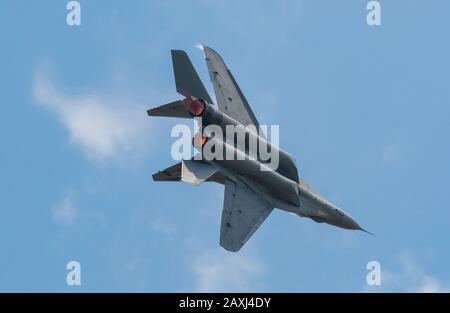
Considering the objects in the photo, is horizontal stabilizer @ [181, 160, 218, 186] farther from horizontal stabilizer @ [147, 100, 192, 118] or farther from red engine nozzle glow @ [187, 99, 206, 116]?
horizontal stabilizer @ [147, 100, 192, 118]

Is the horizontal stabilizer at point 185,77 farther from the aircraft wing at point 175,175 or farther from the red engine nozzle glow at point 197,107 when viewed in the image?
the aircraft wing at point 175,175

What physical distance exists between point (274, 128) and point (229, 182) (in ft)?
11.2

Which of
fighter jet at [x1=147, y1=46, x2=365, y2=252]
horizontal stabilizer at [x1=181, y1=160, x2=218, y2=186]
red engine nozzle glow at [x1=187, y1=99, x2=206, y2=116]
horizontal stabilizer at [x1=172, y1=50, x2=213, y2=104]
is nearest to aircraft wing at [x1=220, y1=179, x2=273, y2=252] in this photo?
fighter jet at [x1=147, y1=46, x2=365, y2=252]

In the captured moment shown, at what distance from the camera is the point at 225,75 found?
3744cm

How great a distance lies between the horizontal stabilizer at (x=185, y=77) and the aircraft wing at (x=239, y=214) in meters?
4.71

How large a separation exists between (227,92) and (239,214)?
291 inches

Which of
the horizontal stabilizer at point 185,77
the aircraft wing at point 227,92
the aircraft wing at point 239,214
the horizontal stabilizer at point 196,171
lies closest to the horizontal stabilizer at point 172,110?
the horizontal stabilizer at point 185,77

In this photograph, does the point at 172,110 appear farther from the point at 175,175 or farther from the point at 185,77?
the point at 175,175

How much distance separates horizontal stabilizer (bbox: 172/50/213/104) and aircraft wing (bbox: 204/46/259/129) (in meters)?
1.67

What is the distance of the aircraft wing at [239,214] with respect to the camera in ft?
103

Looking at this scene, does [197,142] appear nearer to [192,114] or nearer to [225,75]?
[192,114]

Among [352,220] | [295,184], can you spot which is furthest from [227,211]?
[352,220]

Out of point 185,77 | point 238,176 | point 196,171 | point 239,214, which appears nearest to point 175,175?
point 196,171

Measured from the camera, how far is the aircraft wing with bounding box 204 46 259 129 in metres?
36.0
